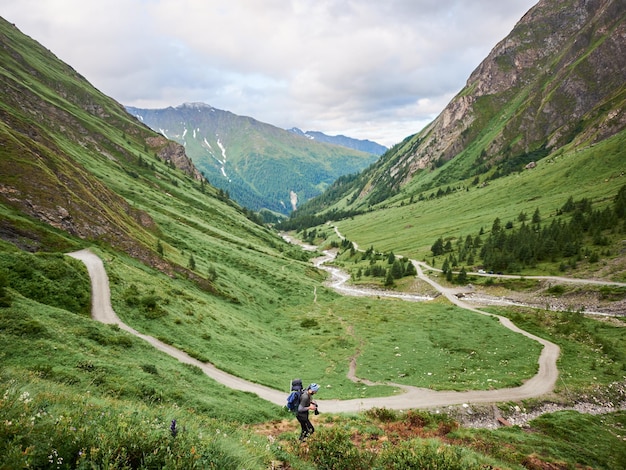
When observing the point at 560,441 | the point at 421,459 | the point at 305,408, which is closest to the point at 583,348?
the point at 560,441

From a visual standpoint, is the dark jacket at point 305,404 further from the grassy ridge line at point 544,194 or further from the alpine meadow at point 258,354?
the grassy ridge line at point 544,194

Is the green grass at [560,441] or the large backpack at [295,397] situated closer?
the large backpack at [295,397]

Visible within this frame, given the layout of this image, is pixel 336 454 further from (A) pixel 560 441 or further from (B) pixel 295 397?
(A) pixel 560 441

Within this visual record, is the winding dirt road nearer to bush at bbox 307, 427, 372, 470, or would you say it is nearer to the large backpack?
the large backpack

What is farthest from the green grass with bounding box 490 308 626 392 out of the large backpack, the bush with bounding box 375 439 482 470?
the large backpack

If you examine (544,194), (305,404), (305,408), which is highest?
(544,194)

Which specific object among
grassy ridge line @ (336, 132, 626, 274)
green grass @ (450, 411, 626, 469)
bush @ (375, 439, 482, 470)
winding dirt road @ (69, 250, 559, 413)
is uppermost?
grassy ridge line @ (336, 132, 626, 274)

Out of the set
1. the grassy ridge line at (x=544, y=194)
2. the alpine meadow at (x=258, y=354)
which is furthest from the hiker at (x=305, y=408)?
the grassy ridge line at (x=544, y=194)

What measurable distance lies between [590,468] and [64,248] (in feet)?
185

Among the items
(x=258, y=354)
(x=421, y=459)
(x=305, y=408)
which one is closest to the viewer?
(x=421, y=459)

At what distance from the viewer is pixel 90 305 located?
→ 32625mm

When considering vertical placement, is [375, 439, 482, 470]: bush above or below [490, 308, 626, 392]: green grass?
above

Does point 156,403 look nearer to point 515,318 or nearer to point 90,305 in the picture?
point 90,305

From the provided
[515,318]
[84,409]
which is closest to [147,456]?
[84,409]
